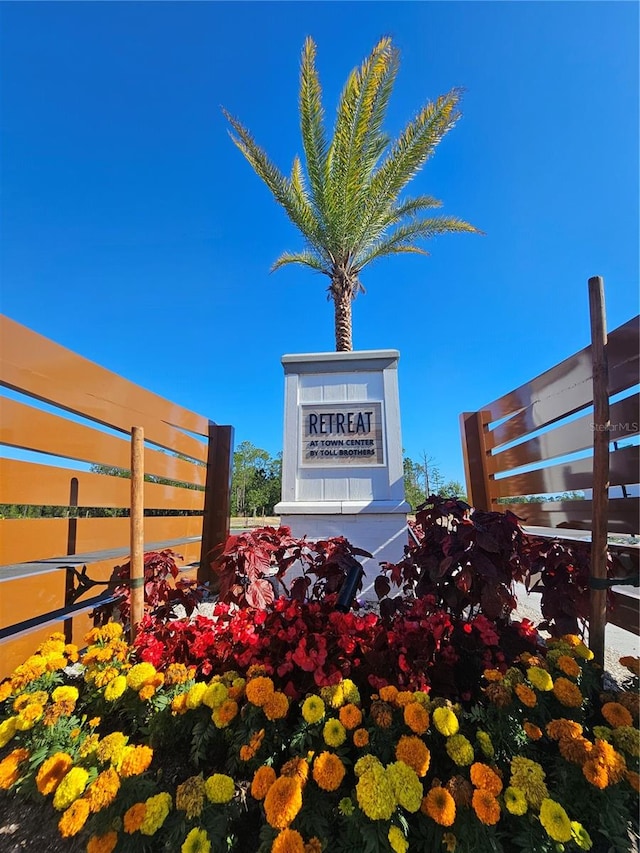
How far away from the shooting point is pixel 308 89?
5141 mm

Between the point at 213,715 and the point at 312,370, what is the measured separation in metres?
3.37

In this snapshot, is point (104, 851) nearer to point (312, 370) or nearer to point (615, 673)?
point (615, 673)

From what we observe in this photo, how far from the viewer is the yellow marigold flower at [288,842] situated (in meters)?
0.83

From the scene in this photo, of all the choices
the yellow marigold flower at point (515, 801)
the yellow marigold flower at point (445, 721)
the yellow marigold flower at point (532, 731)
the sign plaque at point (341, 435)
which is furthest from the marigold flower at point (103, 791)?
the sign plaque at point (341, 435)

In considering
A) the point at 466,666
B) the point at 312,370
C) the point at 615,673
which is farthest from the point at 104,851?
the point at 312,370

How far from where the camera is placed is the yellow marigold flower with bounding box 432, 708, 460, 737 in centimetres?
103

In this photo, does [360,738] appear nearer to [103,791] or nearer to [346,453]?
[103,791]

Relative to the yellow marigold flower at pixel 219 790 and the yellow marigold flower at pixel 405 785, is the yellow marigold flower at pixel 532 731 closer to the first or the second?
the yellow marigold flower at pixel 405 785

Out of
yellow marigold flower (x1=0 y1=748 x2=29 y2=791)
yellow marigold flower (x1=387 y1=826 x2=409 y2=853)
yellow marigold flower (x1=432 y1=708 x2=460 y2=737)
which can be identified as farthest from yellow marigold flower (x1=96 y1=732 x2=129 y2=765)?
yellow marigold flower (x1=432 y1=708 x2=460 y2=737)

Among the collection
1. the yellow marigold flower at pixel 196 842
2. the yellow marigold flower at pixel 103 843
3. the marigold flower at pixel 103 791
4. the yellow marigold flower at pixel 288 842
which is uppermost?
the marigold flower at pixel 103 791

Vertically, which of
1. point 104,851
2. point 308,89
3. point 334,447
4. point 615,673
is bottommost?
point 615,673

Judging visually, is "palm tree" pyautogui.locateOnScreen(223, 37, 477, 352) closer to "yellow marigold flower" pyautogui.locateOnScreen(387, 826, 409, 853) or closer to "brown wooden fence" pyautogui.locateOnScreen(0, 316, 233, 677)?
"brown wooden fence" pyautogui.locateOnScreen(0, 316, 233, 677)

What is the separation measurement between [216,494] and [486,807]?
323cm

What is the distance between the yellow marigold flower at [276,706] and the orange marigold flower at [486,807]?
522 millimetres
